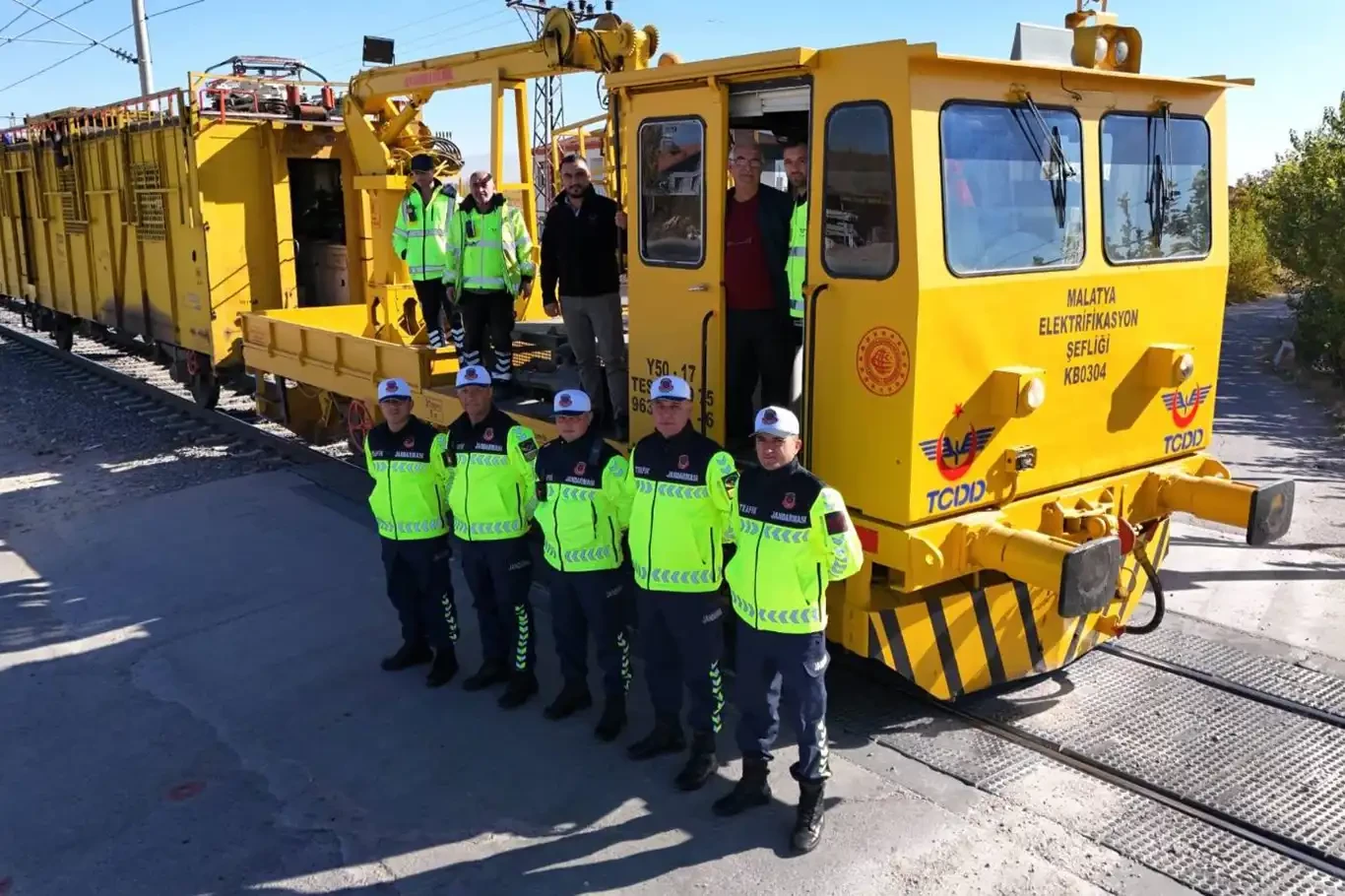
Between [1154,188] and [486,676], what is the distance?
432 centimetres

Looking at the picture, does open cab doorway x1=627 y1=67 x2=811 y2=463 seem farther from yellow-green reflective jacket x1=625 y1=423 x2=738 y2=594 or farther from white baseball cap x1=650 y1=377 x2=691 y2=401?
yellow-green reflective jacket x1=625 y1=423 x2=738 y2=594

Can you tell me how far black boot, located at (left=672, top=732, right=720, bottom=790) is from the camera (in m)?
4.79

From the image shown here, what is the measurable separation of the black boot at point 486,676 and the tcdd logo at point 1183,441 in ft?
12.5

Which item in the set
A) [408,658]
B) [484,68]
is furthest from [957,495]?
[484,68]

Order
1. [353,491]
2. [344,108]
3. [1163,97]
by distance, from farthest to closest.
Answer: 1. [344,108]
2. [353,491]
3. [1163,97]

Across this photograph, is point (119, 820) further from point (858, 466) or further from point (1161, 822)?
point (1161, 822)

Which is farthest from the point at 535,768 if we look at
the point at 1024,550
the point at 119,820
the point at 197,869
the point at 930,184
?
the point at 930,184

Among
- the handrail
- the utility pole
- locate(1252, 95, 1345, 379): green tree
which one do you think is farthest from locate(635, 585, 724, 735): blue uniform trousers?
the utility pole

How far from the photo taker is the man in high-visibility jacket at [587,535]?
16.8 ft

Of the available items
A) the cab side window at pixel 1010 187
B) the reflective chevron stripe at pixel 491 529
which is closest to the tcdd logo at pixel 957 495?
the cab side window at pixel 1010 187

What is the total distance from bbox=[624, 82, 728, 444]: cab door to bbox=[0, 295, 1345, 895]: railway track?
6.04 feet

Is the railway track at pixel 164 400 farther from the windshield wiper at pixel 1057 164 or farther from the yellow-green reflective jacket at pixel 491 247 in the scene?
the windshield wiper at pixel 1057 164

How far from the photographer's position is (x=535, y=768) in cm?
499

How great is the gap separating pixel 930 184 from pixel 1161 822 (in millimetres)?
2805
